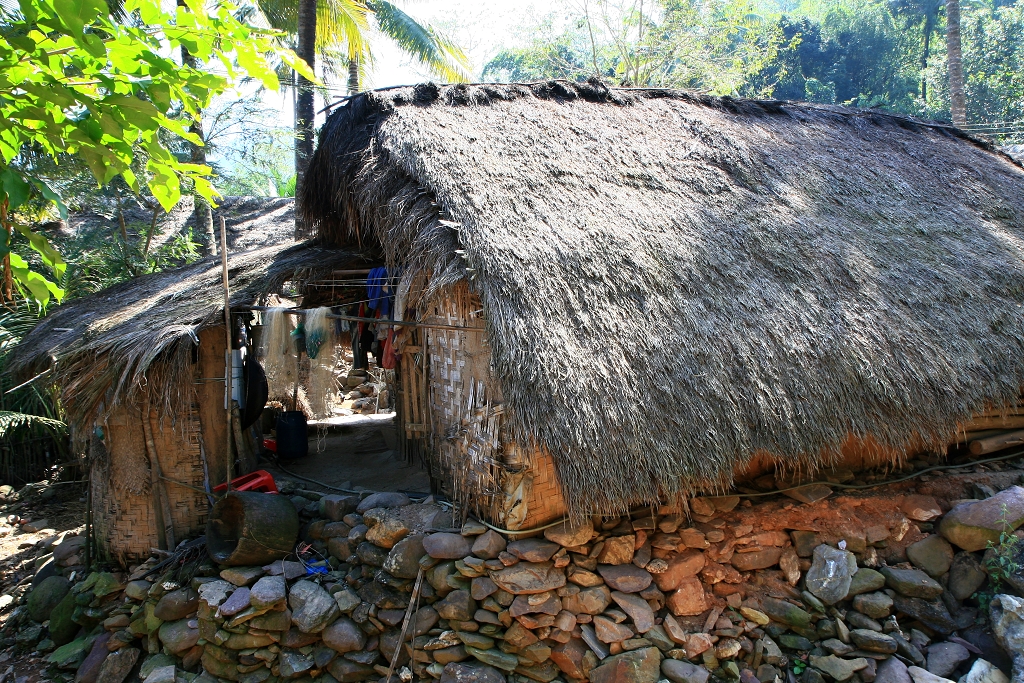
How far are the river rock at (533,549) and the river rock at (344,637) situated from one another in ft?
4.03

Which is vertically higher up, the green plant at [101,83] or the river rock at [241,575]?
the green plant at [101,83]

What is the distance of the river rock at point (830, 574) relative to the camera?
4.23 meters

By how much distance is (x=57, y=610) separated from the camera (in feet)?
17.2

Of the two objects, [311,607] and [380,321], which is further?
[380,321]

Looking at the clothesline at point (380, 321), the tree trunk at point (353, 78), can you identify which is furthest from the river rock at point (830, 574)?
the tree trunk at point (353, 78)

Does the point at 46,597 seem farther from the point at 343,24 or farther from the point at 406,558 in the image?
the point at 343,24

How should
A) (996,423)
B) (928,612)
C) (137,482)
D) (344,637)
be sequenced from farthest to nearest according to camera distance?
(996,423)
(137,482)
(344,637)
(928,612)

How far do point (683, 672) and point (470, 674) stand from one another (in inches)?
50.9

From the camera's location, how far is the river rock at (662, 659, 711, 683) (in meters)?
3.88

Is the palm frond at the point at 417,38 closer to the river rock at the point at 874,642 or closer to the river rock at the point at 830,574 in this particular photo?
the river rock at the point at 830,574

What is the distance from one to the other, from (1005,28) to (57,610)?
26.3m

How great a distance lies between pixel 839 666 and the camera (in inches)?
157

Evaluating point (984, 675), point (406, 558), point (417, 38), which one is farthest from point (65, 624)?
point (417, 38)

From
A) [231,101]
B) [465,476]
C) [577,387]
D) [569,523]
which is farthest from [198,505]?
[231,101]
